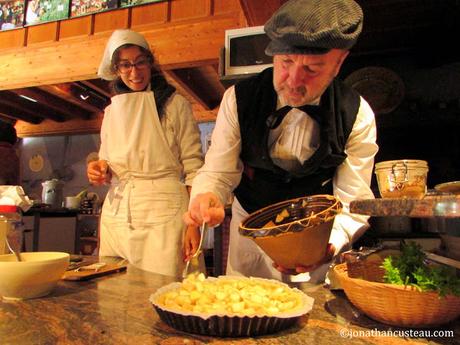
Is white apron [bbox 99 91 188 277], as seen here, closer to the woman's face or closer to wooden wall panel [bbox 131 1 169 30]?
the woman's face

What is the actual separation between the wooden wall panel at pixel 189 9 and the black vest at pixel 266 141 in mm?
3054

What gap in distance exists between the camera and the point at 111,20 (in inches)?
176

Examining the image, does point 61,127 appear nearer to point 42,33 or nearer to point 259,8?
point 42,33

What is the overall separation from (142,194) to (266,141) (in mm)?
710

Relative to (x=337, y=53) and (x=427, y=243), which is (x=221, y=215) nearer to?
(x=337, y=53)

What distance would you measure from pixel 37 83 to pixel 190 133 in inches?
150

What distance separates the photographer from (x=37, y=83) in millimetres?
4727

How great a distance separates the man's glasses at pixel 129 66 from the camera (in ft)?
5.77

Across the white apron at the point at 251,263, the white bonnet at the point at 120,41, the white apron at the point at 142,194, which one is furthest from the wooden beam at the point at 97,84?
the white apron at the point at 251,263

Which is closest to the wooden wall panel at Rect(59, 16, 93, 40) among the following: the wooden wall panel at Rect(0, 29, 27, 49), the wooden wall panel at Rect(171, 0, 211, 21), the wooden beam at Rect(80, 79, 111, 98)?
the wooden wall panel at Rect(0, 29, 27, 49)

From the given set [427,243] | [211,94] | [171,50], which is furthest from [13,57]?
[427,243]

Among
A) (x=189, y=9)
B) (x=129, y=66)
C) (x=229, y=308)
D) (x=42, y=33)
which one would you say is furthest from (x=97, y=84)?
(x=229, y=308)

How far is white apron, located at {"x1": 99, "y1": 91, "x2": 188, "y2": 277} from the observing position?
164 cm

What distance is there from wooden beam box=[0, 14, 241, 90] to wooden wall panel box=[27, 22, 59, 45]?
0.11 meters
